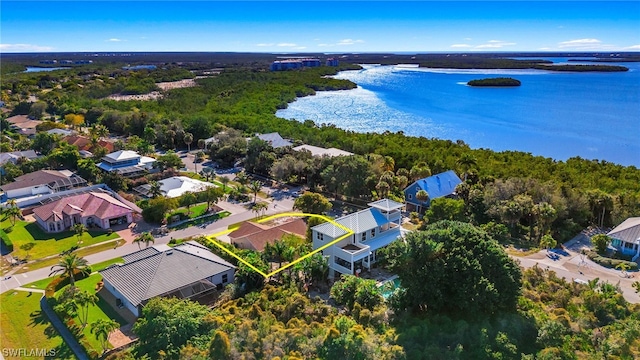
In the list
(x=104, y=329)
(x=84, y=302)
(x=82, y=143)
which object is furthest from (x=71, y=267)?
(x=82, y=143)

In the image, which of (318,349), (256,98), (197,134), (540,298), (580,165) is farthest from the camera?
(256,98)

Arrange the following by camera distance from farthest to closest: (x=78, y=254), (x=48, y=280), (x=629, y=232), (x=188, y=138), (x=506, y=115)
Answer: (x=506, y=115) → (x=188, y=138) → (x=78, y=254) → (x=629, y=232) → (x=48, y=280)

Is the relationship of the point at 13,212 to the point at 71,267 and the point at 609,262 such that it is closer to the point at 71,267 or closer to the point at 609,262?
the point at 71,267

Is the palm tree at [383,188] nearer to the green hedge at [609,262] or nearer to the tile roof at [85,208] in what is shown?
the green hedge at [609,262]

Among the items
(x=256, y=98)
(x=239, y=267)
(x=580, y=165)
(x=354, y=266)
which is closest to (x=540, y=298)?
(x=354, y=266)

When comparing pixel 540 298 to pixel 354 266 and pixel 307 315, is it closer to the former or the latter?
pixel 354 266

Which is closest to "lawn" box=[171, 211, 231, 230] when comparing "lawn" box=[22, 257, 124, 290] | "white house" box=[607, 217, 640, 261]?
"lawn" box=[22, 257, 124, 290]
